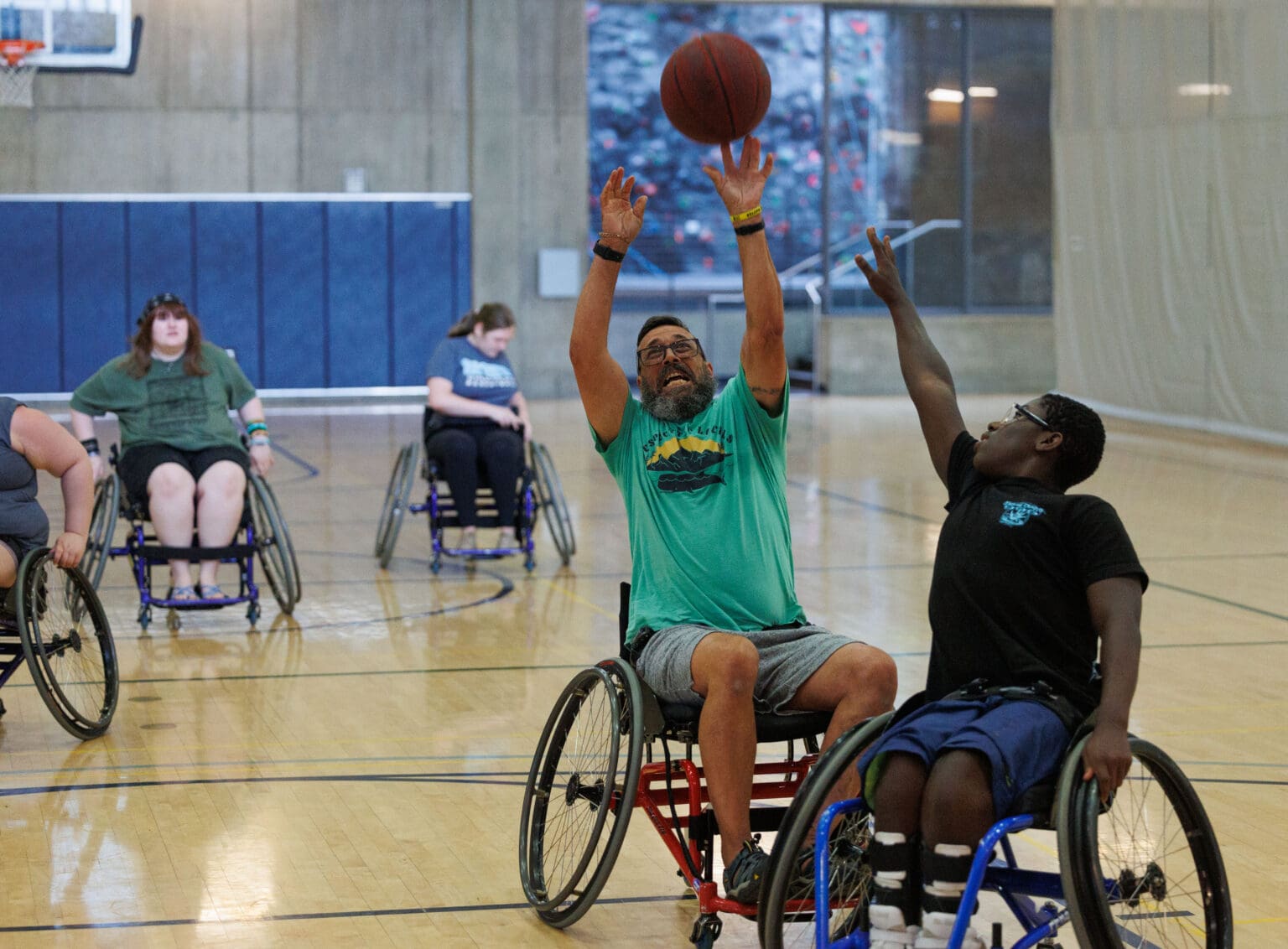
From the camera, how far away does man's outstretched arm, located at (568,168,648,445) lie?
2.84 metres

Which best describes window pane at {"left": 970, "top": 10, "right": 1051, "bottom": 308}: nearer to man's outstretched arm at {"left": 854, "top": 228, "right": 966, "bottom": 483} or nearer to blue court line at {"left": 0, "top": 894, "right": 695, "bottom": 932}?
man's outstretched arm at {"left": 854, "top": 228, "right": 966, "bottom": 483}

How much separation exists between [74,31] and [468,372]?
8824 millimetres

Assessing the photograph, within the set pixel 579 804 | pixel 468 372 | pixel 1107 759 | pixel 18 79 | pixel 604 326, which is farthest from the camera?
pixel 18 79

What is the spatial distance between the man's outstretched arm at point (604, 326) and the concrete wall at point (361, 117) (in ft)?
42.3

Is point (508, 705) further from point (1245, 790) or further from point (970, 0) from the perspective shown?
point (970, 0)

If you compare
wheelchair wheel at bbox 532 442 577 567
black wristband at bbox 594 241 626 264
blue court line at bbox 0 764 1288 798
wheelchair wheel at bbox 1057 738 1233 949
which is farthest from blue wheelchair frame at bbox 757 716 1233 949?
wheelchair wheel at bbox 532 442 577 567

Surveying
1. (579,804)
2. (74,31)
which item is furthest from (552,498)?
(74,31)

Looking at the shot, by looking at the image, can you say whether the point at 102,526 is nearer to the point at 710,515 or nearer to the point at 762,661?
the point at 710,515

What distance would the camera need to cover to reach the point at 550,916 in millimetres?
2730

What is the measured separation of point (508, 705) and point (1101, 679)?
7.48 feet

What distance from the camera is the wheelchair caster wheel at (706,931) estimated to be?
2.51m

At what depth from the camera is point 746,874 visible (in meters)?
2.45

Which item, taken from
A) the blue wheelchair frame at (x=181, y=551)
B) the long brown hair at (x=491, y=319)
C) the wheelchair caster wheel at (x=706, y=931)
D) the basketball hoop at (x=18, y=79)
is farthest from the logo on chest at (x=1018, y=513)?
the basketball hoop at (x=18, y=79)

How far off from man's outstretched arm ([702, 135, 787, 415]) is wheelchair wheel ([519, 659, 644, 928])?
564mm
